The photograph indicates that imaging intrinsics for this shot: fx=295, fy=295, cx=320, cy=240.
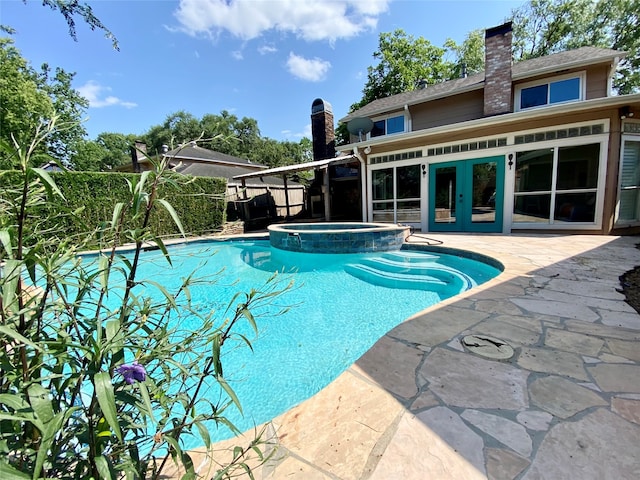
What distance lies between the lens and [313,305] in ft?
16.8

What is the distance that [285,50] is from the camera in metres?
20.8

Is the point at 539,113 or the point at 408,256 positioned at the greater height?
the point at 539,113

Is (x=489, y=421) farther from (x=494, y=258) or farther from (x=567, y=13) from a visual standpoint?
(x=567, y=13)

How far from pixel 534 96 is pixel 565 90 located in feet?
2.87

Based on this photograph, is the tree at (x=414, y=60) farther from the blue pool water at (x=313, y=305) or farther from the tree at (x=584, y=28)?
the blue pool water at (x=313, y=305)

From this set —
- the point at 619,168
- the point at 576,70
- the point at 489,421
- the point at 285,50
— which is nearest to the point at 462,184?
the point at 619,168

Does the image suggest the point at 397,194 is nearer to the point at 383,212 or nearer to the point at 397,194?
the point at 397,194

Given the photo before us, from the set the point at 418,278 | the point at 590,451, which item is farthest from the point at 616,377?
the point at 418,278

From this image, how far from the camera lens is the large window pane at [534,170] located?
7.98 metres

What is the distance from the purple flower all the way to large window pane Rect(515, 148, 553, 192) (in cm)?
988

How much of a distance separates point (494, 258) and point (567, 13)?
23280mm

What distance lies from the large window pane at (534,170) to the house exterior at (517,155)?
0.02m

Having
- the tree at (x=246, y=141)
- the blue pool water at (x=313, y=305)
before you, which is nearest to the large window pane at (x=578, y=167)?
the blue pool water at (x=313, y=305)

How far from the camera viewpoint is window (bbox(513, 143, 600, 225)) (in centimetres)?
757
